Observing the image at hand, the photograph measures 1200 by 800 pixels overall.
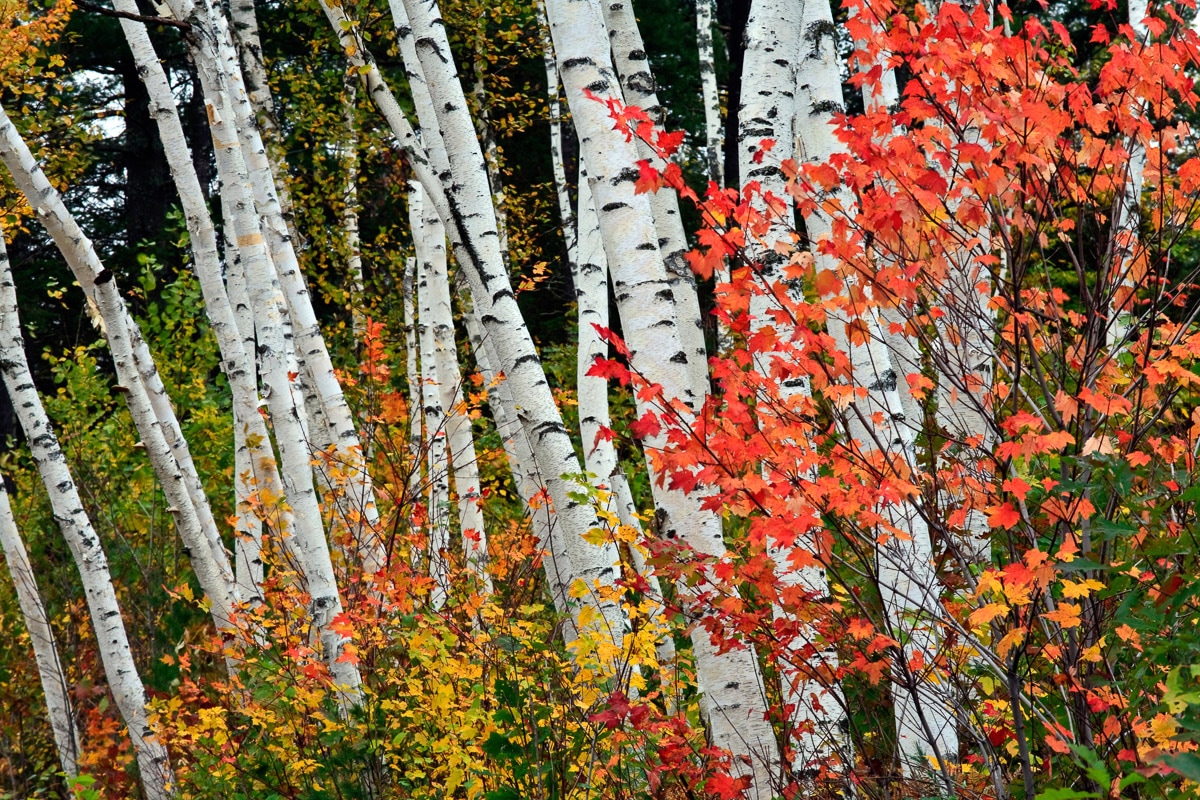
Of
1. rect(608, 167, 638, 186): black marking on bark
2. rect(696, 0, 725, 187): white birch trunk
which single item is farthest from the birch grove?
rect(696, 0, 725, 187): white birch trunk

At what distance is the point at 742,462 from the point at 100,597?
4348 millimetres

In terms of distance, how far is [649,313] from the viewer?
11.0ft

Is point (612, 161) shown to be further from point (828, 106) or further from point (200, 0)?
point (200, 0)

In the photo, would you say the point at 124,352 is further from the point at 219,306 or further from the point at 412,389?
the point at 412,389

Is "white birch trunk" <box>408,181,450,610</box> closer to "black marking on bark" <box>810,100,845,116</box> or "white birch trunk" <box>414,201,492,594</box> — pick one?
"white birch trunk" <box>414,201,492,594</box>

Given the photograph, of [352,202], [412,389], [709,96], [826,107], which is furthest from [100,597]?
[709,96]

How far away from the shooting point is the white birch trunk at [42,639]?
19.4ft

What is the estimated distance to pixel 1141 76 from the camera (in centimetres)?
261

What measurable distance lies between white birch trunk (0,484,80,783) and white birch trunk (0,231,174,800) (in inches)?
17.4

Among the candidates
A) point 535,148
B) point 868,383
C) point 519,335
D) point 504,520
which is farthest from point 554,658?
point 535,148

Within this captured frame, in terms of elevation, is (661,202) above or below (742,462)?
above

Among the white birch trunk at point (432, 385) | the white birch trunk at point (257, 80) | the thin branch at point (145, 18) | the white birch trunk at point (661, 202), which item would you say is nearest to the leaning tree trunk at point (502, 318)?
the white birch trunk at point (661, 202)

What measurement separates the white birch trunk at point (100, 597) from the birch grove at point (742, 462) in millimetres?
26

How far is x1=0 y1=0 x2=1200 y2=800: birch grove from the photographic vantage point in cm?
264
